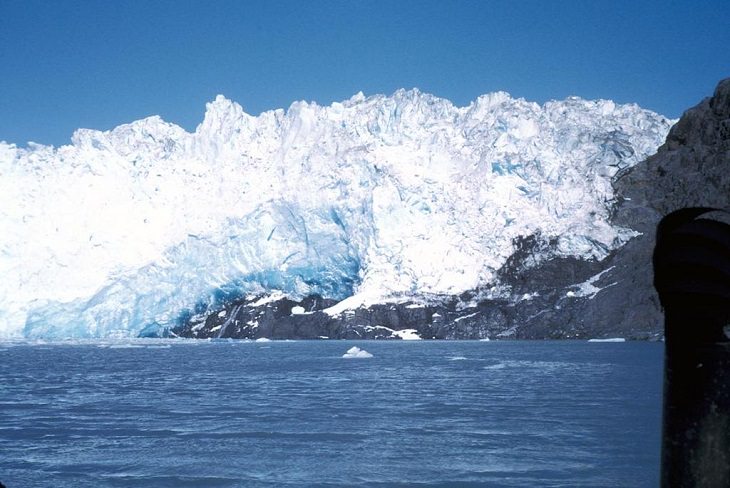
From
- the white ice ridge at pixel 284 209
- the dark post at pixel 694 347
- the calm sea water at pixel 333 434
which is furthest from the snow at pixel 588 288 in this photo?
the dark post at pixel 694 347

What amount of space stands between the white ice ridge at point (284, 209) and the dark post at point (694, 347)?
487 ft

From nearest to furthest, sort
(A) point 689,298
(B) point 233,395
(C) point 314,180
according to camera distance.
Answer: (A) point 689,298 < (B) point 233,395 < (C) point 314,180

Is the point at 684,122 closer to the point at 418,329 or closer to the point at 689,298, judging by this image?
the point at 418,329

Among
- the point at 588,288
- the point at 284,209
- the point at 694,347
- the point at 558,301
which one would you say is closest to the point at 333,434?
the point at 694,347

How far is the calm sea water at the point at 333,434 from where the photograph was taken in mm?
15070

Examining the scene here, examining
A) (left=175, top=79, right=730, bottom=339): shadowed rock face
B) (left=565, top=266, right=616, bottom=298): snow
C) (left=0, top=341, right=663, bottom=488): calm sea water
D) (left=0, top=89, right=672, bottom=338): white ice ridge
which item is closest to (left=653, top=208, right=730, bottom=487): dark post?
(left=0, top=341, right=663, bottom=488): calm sea water

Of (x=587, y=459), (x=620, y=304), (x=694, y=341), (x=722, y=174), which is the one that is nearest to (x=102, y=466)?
(x=587, y=459)

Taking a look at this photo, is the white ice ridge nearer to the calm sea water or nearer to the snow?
the snow

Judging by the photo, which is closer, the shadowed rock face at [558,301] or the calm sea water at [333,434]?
the calm sea water at [333,434]

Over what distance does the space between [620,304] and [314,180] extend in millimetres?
72557

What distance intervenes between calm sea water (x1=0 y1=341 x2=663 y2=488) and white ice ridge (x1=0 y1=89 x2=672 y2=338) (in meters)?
116

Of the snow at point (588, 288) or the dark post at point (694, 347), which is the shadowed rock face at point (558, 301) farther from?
the dark post at point (694, 347)

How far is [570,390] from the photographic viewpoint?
113ft

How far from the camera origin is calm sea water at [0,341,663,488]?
15.1 meters
